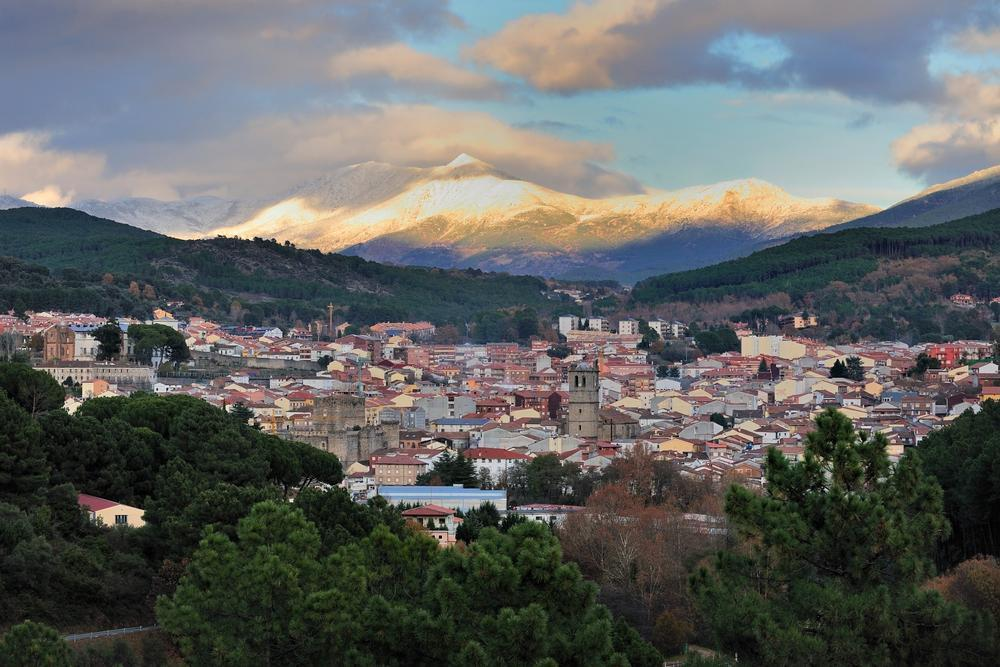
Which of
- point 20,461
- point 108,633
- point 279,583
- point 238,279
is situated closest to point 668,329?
point 238,279

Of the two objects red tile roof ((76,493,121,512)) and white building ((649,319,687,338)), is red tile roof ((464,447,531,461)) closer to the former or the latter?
red tile roof ((76,493,121,512))

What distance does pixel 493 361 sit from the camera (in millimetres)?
104188

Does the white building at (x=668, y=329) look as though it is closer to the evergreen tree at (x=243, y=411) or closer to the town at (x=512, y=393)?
the town at (x=512, y=393)

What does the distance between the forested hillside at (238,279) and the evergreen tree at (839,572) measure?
9106cm

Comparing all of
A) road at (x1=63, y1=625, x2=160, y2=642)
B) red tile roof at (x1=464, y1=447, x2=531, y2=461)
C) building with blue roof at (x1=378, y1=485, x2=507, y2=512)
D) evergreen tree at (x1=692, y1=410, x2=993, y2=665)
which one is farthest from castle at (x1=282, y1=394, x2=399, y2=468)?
→ evergreen tree at (x1=692, y1=410, x2=993, y2=665)

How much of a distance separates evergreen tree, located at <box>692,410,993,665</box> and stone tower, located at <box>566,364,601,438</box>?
42127 mm

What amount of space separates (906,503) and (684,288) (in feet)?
448

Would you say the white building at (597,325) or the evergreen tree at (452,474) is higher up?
the white building at (597,325)

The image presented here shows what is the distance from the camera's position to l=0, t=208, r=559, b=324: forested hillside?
124m

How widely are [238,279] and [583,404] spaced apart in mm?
89514

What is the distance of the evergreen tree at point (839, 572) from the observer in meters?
19.5

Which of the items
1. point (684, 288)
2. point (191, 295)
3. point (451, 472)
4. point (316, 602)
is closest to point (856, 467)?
point (316, 602)

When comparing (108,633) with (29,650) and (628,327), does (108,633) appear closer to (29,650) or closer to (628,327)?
(29,650)

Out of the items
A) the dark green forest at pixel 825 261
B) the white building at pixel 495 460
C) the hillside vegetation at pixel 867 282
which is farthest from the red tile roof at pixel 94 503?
the dark green forest at pixel 825 261
